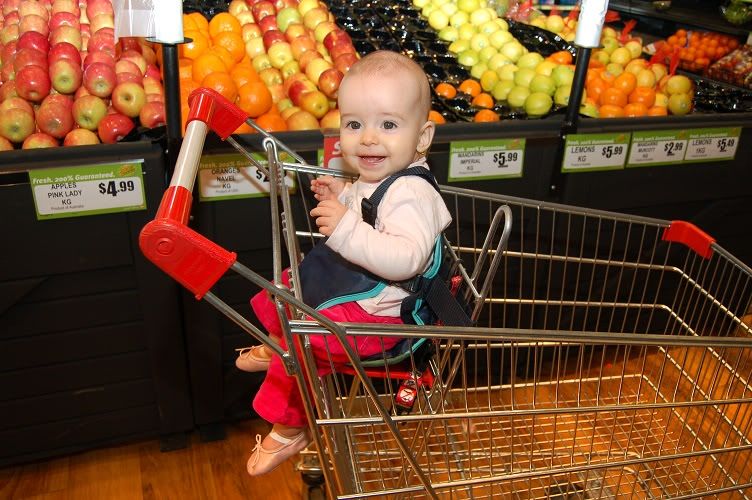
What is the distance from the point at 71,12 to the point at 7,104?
73 cm

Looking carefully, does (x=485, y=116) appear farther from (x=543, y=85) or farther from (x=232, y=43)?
(x=232, y=43)

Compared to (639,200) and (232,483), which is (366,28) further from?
(232,483)

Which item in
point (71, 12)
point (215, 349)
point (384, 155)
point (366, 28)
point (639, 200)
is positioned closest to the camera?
point (384, 155)

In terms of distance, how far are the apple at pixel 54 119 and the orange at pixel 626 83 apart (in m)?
1.81

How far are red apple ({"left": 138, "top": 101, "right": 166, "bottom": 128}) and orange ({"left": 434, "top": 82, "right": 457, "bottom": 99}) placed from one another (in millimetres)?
944

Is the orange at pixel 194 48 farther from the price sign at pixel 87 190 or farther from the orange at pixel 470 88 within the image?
the orange at pixel 470 88

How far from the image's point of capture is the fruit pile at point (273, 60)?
1.89 m

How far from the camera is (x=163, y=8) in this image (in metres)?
1.29

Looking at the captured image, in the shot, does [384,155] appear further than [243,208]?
No

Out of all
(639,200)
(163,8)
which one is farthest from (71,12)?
(639,200)

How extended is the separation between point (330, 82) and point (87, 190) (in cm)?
81

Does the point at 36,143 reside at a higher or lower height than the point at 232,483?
higher

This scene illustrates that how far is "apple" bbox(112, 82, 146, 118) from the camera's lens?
70.2 inches

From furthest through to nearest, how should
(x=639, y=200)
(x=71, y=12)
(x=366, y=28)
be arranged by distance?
(x=366, y=28) < (x=71, y=12) < (x=639, y=200)
